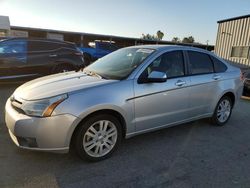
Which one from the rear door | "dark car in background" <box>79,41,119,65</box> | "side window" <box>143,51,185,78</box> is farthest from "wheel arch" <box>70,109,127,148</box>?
"dark car in background" <box>79,41,119,65</box>

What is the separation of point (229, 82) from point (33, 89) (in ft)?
12.4

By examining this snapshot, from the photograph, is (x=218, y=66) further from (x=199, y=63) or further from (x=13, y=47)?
(x=13, y=47)

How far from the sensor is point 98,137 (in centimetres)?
350

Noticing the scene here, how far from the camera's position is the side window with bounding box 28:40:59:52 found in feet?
26.9

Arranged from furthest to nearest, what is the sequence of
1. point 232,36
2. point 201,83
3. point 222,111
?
point 232,36
point 222,111
point 201,83

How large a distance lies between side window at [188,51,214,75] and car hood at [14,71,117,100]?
1798mm

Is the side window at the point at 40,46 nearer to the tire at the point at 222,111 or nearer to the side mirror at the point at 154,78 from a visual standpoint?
the side mirror at the point at 154,78

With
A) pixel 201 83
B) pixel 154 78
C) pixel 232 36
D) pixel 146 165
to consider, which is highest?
pixel 232 36

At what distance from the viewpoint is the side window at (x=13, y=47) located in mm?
7691

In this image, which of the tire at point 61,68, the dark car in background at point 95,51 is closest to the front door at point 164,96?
the tire at point 61,68

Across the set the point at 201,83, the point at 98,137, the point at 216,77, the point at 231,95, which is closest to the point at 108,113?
the point at 98,137

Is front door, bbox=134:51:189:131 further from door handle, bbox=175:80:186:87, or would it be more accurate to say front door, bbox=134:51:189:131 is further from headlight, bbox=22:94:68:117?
headlight, bbox=22:94:68:117

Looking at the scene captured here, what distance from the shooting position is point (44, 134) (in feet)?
10.2

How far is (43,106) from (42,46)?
5.83 metres
